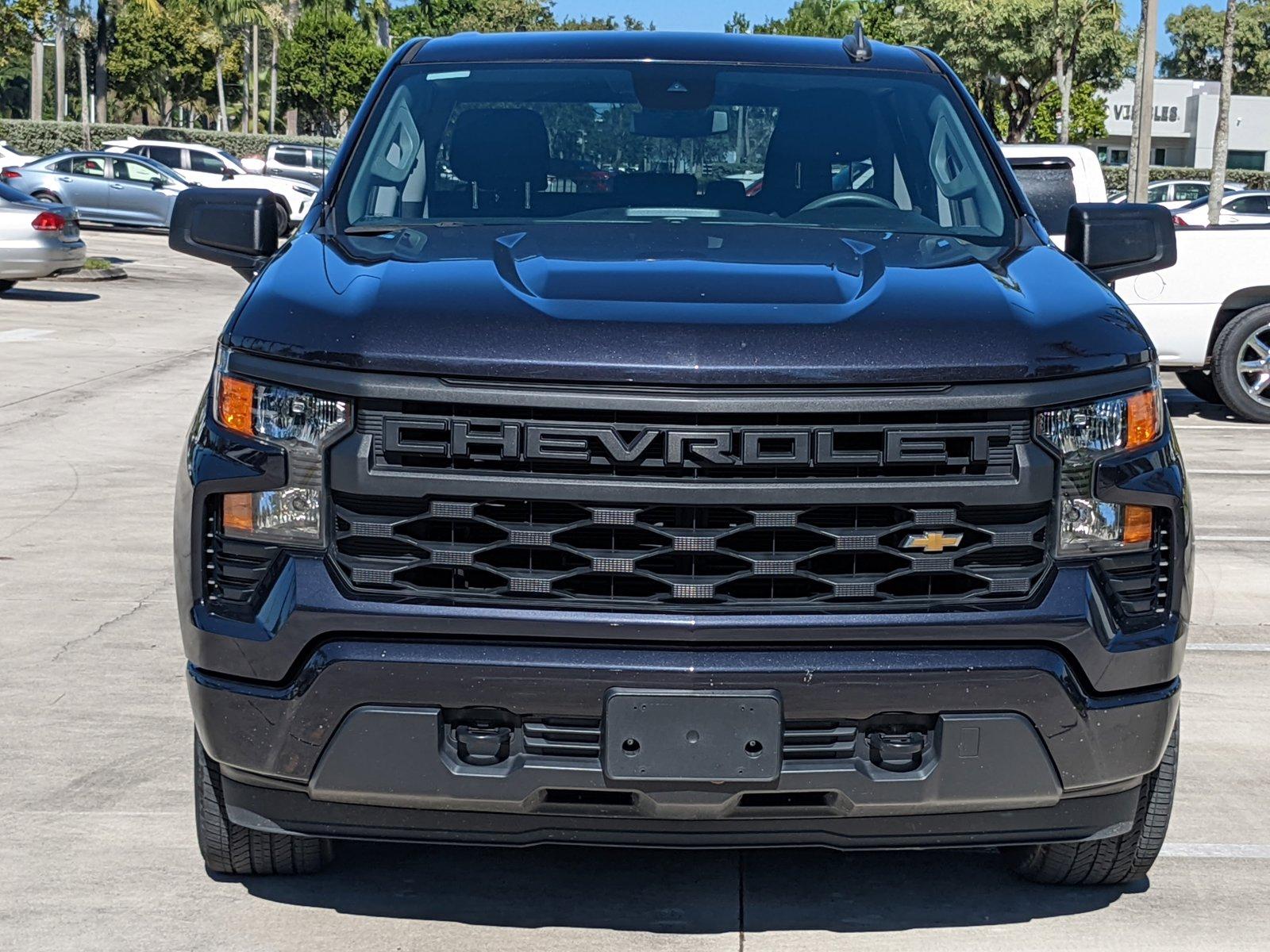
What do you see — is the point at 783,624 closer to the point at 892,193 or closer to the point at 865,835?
the point at 865,835

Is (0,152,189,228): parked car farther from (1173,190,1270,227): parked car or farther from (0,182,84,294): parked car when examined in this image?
(1173,190,1270,227): parked car

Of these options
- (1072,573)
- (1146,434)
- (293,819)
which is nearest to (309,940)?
(293,819)

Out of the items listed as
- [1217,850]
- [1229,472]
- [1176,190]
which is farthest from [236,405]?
[1176,190]

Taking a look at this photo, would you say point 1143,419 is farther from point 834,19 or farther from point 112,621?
point 834,19

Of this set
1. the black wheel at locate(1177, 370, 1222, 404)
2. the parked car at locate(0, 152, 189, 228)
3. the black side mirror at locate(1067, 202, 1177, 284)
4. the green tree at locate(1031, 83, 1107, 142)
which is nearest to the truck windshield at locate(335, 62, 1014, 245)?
the black side mirror at locate(1067, 202, 1177, 284)

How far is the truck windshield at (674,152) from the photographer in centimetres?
458

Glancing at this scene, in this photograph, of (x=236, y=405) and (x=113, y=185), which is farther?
(x=113, y=185)

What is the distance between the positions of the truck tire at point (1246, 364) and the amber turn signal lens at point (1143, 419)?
9.63m

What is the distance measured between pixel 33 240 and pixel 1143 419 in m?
18.0

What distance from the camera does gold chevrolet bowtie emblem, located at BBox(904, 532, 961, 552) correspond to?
10.9 ft

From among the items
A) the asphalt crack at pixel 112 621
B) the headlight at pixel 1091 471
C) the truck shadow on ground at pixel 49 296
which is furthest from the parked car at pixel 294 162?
the headlight at pixel 1091 471

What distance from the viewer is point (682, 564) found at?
10.9ft

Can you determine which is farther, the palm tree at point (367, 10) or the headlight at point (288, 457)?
the palm tree at point (367, 10)

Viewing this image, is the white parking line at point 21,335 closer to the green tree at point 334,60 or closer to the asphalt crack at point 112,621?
the asphalt crack at point 112,621
